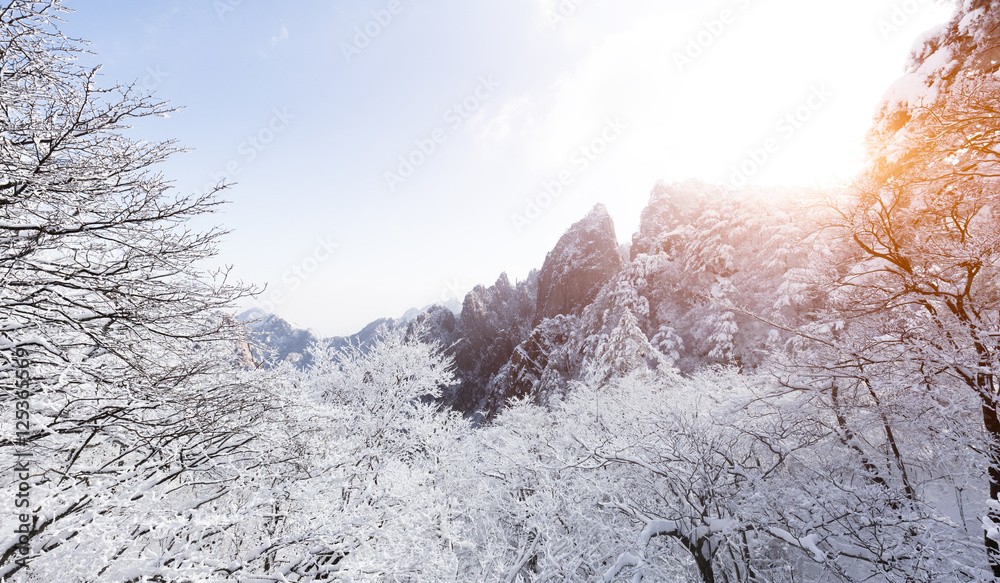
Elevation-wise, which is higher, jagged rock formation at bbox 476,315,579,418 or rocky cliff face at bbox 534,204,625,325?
rocky cliff face at bbox 534,204,625,325

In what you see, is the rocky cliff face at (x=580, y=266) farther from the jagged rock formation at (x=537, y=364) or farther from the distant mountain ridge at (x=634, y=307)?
the jagged rock formation at (x=537, y=364)

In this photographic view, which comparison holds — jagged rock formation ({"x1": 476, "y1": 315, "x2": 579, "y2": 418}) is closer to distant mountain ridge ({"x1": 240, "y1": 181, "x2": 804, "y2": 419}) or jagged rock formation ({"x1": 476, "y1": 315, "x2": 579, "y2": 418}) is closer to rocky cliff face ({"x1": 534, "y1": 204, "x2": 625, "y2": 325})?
distant mountain ridge ({"x1": 240, "y1": 181, "x2": 804, "y2": 419})

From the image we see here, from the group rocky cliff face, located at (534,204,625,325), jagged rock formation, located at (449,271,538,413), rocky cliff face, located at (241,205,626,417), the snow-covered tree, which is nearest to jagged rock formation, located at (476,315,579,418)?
rocky cliff face, located at (241,205,626,417)

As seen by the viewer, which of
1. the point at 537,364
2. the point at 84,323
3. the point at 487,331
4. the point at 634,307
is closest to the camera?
the point at 84,323

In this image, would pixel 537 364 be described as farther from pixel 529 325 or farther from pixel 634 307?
pixel 529 325

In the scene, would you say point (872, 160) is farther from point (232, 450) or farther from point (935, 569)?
point (232, 450)

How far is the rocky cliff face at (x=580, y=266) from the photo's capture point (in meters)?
68.5

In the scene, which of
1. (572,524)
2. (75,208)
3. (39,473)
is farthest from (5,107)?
(572,524)

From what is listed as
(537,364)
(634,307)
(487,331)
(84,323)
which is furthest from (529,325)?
(84,323)

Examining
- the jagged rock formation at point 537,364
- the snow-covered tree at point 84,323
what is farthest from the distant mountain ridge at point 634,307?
the snow-covered tree at point 84,323

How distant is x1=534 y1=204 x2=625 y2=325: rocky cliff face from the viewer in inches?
2698

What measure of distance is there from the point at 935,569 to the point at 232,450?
11.2 meters

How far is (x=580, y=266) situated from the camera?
231 ft

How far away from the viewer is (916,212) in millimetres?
6578
